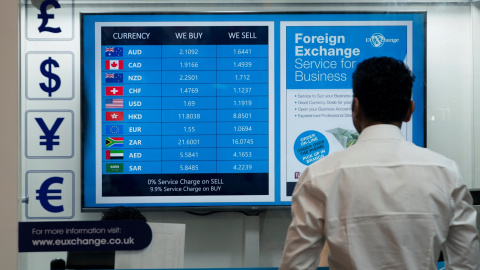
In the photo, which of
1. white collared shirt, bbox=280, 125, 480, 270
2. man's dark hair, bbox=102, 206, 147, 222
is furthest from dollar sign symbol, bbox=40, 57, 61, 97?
white collared shirt, bbox=280, 125, 480, 270

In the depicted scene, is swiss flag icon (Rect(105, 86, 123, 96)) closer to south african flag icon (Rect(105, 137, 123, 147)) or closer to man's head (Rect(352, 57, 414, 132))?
south african flag icon (Rect(105, 137, 123, 147))

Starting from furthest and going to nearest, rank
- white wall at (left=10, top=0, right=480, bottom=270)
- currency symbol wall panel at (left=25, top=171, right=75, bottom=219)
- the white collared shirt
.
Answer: white wall at (left=10, top=0, right=480, bottom=270) < currency symbol wall panel at (left=25, top=171, right=75, bottom=219) < the white collared shirt

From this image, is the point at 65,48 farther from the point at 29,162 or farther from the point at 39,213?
the point at 39,213

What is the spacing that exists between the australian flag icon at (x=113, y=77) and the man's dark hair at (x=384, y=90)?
4.02ft

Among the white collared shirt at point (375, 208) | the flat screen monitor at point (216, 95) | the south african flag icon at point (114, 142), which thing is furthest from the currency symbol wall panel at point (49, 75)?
the white collared shirt at point (375, 208)

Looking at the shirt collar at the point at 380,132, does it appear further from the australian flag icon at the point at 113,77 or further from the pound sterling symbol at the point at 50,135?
the pound sterling symbol at the point at 50,135

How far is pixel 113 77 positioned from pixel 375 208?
1439 millimetres

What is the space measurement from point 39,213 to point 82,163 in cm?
29

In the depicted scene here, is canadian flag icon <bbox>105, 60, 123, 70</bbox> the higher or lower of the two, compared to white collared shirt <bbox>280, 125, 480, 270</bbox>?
higher

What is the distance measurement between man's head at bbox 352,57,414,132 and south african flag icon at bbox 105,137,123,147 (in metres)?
1.22

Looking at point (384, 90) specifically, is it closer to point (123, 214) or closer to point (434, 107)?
point (434, 107)

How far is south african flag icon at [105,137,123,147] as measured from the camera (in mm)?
2709

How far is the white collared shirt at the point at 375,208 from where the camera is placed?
1.79 m

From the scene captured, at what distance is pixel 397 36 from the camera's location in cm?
271
